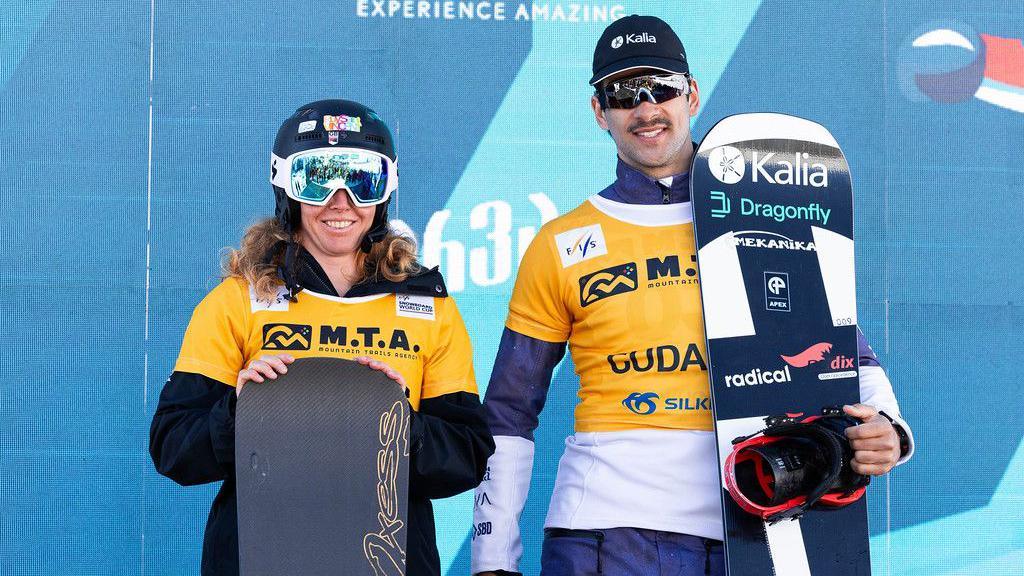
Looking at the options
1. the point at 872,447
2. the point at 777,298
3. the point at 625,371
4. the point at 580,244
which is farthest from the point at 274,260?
the point at 872,447

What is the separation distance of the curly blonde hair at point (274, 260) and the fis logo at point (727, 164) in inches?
24.8

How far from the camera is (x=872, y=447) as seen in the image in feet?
6.87

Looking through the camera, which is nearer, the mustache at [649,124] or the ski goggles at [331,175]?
the ski goggles at [331,175]

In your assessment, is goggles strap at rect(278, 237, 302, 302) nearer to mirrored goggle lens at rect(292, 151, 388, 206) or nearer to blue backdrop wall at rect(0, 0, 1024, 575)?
mirrored goggle lens at rect(292, 151, 388, 206)

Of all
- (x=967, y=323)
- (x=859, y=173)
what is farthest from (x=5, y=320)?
(x=967, y=323)

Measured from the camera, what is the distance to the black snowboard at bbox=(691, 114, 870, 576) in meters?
2.15

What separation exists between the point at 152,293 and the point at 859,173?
246 centimetres

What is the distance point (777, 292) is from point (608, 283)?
357 millimetres

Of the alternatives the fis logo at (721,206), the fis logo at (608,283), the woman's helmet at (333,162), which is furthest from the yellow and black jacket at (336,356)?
the fis logo at (721,206)

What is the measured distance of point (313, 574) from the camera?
78.6 inches

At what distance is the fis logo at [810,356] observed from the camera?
7.45 feet

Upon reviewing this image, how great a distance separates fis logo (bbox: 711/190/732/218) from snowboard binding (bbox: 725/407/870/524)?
0.43m

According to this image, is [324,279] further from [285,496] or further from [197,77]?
[197,77]

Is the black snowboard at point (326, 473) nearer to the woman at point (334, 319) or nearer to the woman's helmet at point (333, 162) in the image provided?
the woman at point (334, 319)
